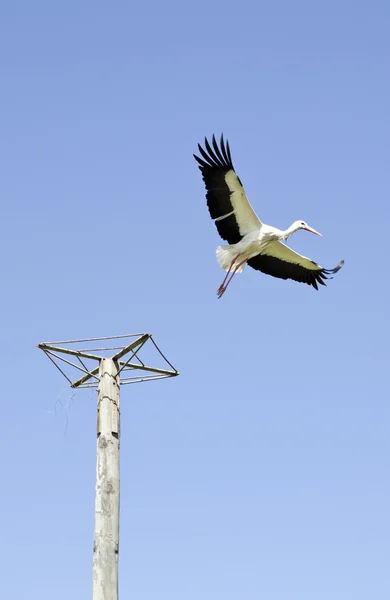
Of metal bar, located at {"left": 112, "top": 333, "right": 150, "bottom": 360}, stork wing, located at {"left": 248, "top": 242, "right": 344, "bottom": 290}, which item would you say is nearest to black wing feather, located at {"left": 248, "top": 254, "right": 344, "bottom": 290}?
stork wing, located at {"left": 248, "top": 242, "right": 344, "bottom": 290}

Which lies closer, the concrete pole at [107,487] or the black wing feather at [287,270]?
the concrete pole at [107,487]

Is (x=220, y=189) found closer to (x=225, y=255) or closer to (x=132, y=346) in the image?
(x=225, y=255)

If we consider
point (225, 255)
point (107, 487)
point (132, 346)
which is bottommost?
point (107, 487)

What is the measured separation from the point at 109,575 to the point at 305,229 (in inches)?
482

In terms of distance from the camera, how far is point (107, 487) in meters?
7.38

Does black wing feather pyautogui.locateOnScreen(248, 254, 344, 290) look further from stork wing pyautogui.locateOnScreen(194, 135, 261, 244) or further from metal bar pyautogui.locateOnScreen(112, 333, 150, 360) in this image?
metal bar pyautogui.locateOnScreen(112, 333, 150, 360)

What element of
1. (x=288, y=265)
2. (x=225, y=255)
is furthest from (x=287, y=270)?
(x=225, y=255)

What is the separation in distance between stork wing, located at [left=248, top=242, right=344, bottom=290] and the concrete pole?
10.8 meters

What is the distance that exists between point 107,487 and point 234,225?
10.3m

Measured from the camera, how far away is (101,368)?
26.0ft

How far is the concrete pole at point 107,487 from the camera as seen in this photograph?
7145 mm

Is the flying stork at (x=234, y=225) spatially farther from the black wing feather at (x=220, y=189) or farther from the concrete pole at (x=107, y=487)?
the concrete pole at (x=107, y=487)

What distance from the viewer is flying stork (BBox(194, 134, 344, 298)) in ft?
54.1

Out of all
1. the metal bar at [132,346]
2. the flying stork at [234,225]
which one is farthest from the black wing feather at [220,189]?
the metal bar at [132,346]
